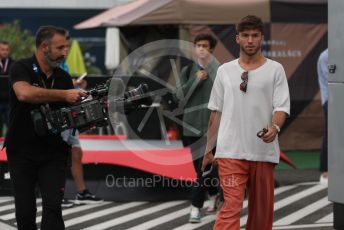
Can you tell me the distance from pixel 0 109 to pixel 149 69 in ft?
9.54

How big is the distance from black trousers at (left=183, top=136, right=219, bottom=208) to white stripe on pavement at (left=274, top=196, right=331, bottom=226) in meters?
0.82

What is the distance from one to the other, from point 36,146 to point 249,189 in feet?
5.17

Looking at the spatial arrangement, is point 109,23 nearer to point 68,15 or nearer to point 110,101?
point 110,101

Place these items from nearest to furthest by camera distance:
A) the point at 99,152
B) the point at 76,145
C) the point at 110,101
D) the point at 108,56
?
the point at 110,101 < the point at 76,145 < the point at 99,152 < the point at 108,56

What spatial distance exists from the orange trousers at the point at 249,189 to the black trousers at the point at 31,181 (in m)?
1.17

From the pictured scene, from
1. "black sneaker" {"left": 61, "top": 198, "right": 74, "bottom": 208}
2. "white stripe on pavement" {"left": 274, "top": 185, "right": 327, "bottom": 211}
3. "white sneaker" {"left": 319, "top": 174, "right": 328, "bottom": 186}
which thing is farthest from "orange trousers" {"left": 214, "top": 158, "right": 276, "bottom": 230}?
"white sneaker" {"left": 319, "top": 174, "right": 328, "bottom": 186}

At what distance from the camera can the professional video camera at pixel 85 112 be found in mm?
6004

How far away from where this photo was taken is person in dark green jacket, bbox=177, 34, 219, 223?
8633 mm

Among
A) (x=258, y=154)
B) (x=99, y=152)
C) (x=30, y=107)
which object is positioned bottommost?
(x=99, y=152)

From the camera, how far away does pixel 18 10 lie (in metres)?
31.0

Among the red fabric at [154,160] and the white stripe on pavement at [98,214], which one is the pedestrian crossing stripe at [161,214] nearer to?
the white stripe on pavement at [98,214]

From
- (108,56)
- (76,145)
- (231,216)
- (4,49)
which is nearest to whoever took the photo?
(231,216)

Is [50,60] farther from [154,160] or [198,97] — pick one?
[154,160]

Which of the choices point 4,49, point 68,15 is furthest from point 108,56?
point 68,15
